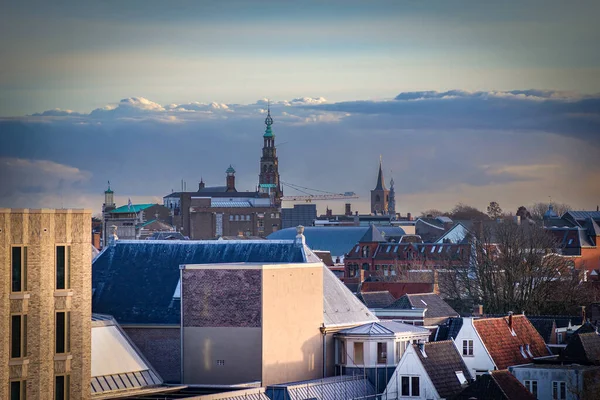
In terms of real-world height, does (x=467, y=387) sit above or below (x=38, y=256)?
below

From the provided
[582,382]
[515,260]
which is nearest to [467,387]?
[582,382]

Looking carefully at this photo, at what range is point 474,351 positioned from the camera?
73.6 m

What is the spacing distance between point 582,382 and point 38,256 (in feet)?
95.8

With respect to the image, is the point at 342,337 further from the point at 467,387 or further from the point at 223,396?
the point at 223,396

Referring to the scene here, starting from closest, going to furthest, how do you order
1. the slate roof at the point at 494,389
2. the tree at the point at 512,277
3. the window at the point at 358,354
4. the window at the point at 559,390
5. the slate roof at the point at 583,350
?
the slate roof at the point at 494,389 → the window at the point at 358,354 → the window at the point at 559,390 → the slate roof at the point at 583,350 → the tree at the point at 512,277

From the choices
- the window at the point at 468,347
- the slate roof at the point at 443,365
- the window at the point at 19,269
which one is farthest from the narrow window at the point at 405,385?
the window at the point at 19,269

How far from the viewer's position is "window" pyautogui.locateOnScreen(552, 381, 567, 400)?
Answer: 68.8 meters

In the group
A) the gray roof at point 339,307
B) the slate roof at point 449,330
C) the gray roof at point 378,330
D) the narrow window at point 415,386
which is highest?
the gray roof at point 339,307

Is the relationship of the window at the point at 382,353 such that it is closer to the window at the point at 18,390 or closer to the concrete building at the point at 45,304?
the concrete building at the point at 45,304

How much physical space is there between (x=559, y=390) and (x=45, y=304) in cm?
2844

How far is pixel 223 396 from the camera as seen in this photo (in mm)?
56156

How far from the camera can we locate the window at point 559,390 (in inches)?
2707

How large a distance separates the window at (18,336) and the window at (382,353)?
2155 cm

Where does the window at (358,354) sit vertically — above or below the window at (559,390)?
above
